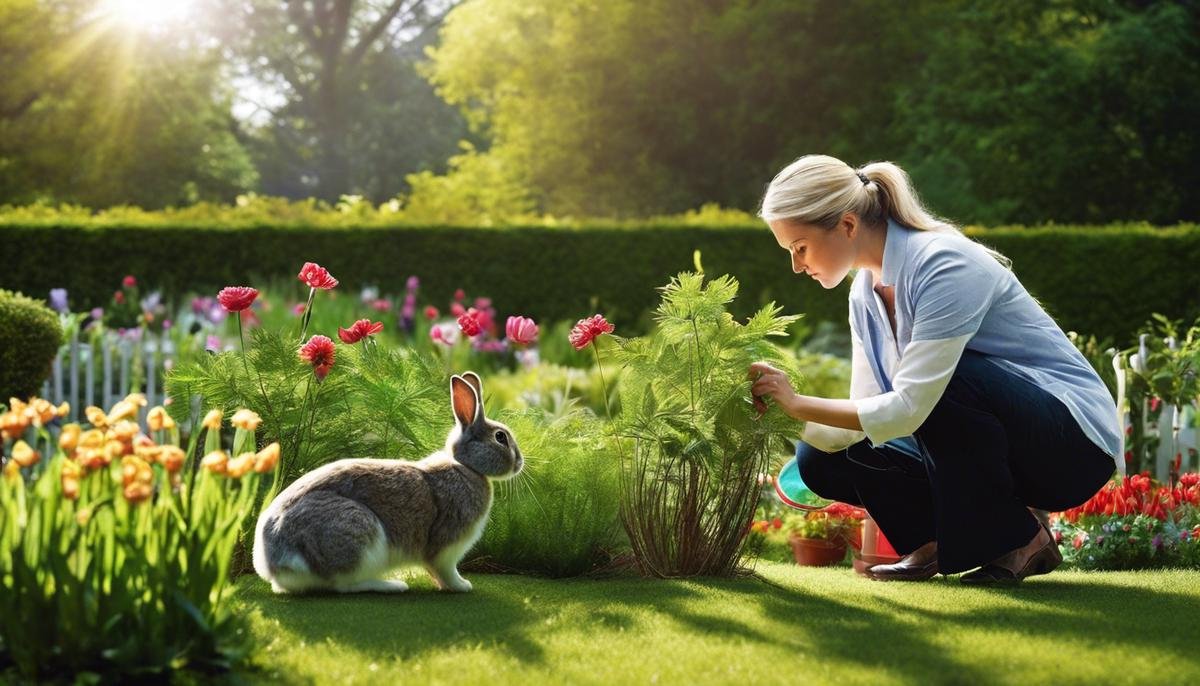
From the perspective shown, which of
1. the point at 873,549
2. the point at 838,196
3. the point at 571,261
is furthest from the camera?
the point at 571,261

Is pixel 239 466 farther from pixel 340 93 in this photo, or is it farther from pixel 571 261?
pixel 340 93

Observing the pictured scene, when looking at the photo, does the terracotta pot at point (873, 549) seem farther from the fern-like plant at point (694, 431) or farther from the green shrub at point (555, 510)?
the green shrub at point (555, 510)

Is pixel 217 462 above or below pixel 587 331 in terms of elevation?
below

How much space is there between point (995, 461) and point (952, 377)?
294mm

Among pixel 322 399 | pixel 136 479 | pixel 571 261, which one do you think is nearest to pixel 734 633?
pixel 136 479

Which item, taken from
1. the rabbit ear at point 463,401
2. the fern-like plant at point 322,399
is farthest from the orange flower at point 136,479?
the fern-like plant at point 322,399

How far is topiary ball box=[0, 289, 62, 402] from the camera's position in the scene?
272 inches

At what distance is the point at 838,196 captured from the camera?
3893mm

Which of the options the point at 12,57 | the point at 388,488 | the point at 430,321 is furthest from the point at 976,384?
the point at 12,57

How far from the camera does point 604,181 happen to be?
23.5 metres

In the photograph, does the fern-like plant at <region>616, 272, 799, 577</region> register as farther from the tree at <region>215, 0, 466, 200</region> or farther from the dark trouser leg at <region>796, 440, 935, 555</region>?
the tree at <region>215, 0, 466, 200</region>

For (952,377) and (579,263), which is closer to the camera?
(952,377)

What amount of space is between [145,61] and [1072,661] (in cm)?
2564

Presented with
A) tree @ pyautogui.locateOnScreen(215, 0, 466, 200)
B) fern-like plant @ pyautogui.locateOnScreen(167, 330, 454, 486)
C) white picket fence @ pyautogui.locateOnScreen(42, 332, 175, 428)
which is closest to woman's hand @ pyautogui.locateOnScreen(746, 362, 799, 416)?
fern-like plant @ pyautogui.locateOnScreen(167, 330, 454, 486)
